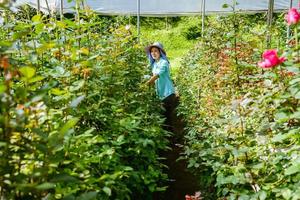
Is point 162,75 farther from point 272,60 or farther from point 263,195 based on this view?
point 272,60

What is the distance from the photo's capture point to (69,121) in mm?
1332

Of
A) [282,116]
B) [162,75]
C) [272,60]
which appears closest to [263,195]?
[282,116]

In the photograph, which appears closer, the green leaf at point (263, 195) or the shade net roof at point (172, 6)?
the green leaf at point (263, 195)

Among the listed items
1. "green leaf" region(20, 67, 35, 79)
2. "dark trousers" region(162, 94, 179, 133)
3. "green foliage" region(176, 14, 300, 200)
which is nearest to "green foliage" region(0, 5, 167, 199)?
"green leaf" region(20, 67, 35, 79)

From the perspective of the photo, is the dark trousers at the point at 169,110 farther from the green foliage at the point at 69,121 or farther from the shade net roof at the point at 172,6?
the shade net roof at the point at 172,6

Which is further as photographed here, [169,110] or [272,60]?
[169,110]

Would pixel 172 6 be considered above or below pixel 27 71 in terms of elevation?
above

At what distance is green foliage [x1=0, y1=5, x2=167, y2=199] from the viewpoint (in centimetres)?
128

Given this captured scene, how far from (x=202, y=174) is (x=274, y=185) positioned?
1.51 metres

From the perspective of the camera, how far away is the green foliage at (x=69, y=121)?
4.20ft

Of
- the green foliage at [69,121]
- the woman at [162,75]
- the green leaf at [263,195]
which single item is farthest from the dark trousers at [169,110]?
the green leaf at [263,195]

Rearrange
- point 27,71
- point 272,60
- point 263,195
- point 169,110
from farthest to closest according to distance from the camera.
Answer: point 169,110
point 263,195
point 272,60
point 27,71

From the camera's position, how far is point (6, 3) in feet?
4.56

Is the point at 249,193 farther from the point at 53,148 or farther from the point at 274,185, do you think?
the point at 53,148
